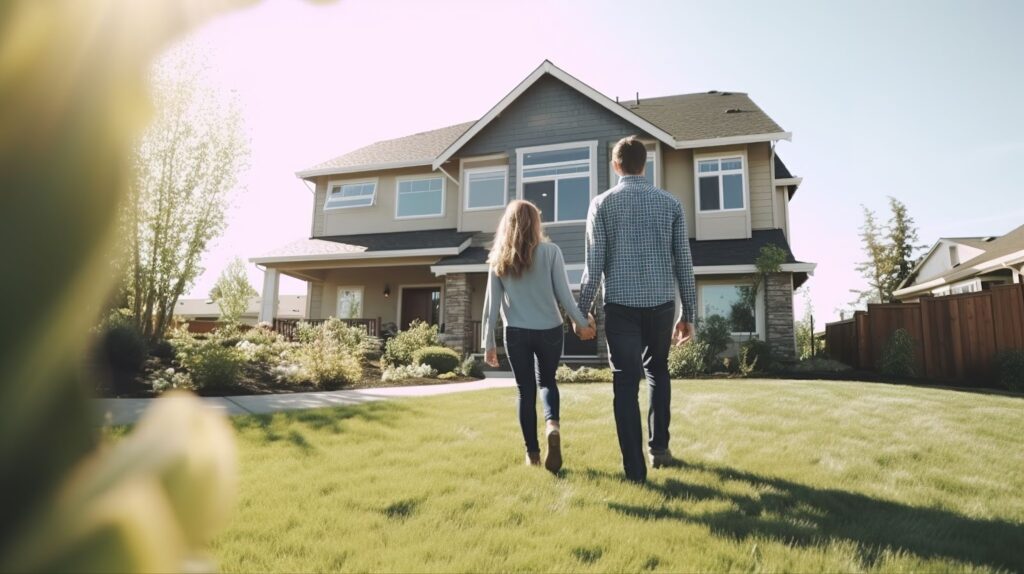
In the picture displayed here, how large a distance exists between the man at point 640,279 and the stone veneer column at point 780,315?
32.6 feet

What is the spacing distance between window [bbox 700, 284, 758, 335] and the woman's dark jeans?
1009cm

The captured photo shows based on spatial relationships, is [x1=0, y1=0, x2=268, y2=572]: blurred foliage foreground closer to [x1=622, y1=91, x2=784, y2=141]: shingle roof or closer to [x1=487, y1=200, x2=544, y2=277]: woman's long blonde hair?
[x1=487, y1=200, x2=544, y2=277]: woman's long blonde hair

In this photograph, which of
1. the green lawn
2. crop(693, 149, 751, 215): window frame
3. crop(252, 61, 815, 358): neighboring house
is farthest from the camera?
crop(693, 149, 751, 215): window frame

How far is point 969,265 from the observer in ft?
72.2

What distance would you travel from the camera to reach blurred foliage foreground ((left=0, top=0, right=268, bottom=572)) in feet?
1.42

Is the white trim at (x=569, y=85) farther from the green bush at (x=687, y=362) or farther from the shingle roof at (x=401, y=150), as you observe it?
the green bush at (x=687, y=362)

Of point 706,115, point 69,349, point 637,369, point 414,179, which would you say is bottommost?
point 637,369

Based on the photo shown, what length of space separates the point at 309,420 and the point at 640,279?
133 inches

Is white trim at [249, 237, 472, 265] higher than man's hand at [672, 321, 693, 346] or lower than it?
higher

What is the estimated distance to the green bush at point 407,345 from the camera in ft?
41.2

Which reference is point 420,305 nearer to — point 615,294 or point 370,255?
point 370,255

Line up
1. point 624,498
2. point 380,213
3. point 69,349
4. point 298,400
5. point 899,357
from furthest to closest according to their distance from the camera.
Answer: point 380,213 → point 899,357 → point 298,400 → point 624,498 → point 69,349

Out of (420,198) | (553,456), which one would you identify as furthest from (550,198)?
(553,456)

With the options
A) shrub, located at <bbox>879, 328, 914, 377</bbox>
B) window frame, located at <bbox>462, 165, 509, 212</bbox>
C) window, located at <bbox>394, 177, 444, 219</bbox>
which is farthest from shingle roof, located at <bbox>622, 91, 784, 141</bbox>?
window, located at <bbox>394, 177, 444, 219</bbox>
